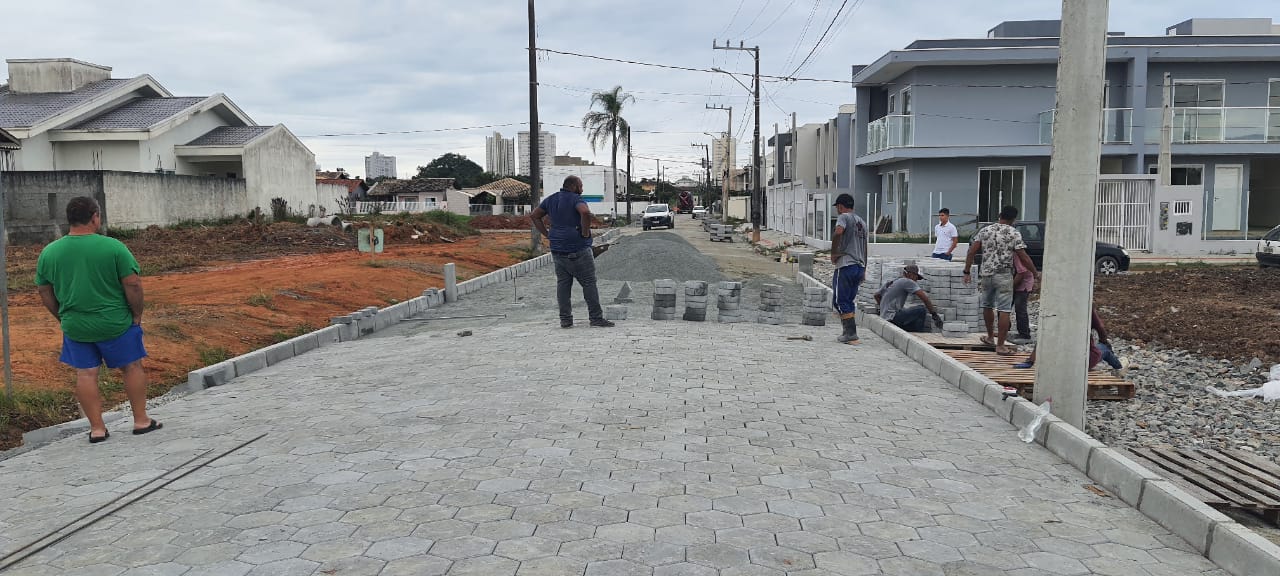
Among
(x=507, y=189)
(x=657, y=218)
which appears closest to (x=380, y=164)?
(x=507, y=189)

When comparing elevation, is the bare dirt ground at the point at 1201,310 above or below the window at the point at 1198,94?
below

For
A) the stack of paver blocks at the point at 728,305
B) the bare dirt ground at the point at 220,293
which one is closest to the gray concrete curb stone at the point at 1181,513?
the stack of paver blocks at the point at 728,305

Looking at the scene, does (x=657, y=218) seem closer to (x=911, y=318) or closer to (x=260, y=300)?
(x=260, y=300)

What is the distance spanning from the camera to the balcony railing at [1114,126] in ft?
90.5

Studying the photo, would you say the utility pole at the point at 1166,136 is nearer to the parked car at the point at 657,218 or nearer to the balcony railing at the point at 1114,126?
the balcony railing at the point at 1114,126

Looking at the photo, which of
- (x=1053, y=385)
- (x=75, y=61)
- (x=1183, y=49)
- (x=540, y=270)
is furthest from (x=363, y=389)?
(x=75, y=61)

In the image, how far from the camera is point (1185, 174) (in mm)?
28562

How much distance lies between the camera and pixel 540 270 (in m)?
23.0

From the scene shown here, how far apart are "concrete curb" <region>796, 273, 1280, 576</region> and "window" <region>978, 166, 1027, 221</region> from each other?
23560 millimetres

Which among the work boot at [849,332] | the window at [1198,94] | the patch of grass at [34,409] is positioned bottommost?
the patch of grass at [34,409]

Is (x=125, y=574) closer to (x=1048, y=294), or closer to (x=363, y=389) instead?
(x=363, y=389)

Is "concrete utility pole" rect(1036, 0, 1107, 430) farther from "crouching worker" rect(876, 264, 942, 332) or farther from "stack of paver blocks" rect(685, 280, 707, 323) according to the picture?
"stack of paver blocks" rect(685, 280, 707, 323)

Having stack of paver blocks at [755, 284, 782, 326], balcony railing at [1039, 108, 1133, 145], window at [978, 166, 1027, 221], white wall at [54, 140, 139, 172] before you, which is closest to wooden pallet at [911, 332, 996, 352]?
stack of paver blocks at [755, 284, 782, 326]

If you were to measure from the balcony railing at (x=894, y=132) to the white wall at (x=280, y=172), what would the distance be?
82.8ft
